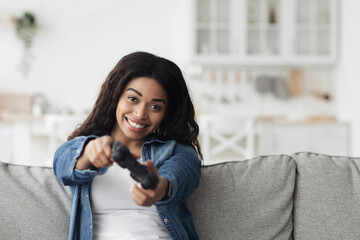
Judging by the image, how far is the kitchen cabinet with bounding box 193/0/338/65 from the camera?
4672 mm

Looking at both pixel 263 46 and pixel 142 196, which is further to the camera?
pixel 263 46

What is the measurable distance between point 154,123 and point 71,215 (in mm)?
322

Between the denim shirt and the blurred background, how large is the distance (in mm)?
3296

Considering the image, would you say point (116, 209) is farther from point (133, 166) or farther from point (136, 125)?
point (133, 166)

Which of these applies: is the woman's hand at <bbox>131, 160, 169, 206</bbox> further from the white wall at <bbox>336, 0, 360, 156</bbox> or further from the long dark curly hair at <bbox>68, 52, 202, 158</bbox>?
the white wall at <bbox>336, 0, 360, 156</bbox>

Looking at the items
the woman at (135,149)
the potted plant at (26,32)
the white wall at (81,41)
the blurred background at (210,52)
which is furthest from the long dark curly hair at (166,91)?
the potted plant at (26,32)

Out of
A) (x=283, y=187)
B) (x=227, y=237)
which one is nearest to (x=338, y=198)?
(x=283, y=187)

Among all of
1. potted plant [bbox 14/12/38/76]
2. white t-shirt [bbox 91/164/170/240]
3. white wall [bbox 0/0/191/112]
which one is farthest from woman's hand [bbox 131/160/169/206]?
A: potted plant [bbox 14/12/38/76]

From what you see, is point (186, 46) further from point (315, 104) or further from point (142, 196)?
point (142, 196)

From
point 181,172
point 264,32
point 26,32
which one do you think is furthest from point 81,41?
point 181,172

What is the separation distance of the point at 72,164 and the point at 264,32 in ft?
12.8

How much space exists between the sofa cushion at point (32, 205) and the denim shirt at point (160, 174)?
0.08m

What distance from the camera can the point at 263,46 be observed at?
4.73 meters

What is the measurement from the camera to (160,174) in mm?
1085
